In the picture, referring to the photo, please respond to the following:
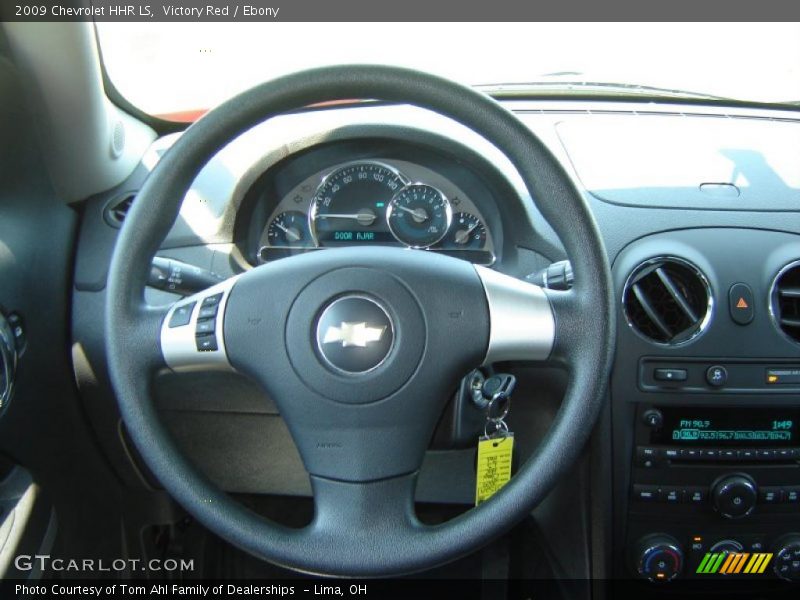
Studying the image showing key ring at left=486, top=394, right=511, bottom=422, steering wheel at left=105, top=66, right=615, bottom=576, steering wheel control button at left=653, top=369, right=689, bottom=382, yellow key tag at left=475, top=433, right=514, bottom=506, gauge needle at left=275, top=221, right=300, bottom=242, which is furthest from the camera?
gauge needle at left=275, top=221, right=300, bottom=242

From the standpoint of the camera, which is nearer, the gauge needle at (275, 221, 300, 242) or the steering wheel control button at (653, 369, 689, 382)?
the steering wheel control button at (653, 369, 689, 382)

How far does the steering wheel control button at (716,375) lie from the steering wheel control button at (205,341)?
99 centimetres

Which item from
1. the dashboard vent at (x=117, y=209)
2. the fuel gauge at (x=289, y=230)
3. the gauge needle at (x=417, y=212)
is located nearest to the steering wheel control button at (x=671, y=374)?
the gauge needle at (x=417, y=212)

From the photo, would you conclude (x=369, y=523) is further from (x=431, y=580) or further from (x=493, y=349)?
(x=431, y=580)

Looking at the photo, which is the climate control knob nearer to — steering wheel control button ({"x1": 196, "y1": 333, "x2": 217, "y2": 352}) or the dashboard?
the dashboard

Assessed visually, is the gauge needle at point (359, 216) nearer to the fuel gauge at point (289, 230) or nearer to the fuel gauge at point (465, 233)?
the fuel gauge at point (289, 230)

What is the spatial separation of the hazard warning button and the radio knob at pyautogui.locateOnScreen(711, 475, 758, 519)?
1.11ft

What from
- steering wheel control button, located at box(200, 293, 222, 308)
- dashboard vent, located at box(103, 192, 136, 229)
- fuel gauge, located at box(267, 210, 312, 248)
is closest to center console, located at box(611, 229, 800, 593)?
fuel gauge, located at box(267, 210, 312, 248)

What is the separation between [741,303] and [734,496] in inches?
15.9

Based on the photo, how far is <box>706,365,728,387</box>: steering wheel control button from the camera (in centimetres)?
159

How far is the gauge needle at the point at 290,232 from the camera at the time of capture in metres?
1.81

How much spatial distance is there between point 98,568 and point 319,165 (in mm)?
1119

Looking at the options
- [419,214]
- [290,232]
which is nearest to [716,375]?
[419,214]

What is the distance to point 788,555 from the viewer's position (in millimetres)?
1727
